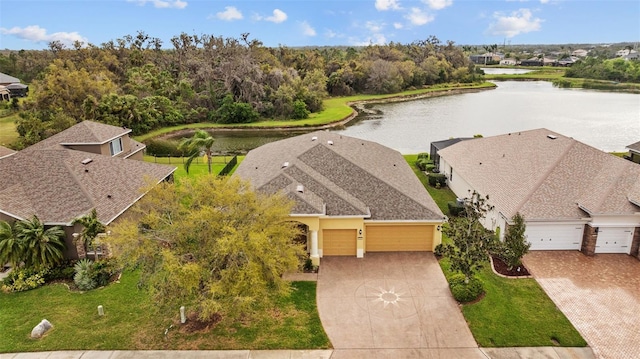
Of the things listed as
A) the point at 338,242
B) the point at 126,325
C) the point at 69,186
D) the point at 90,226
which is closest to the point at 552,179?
the point at 338,242

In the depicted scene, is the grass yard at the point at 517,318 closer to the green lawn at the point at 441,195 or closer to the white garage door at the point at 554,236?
the white garage door at the point at 554,236

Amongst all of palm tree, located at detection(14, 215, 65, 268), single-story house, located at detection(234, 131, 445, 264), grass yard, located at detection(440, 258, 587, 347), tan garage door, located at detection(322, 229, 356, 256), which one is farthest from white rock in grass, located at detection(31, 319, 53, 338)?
grass yard, located at detection(440, 258, 587, 347)

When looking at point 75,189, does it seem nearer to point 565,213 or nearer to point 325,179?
point 325,179

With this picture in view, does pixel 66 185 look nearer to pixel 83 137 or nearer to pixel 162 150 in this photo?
pixel 83 137

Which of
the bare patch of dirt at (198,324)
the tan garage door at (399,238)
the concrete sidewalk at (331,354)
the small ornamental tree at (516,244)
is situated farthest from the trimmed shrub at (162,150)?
the small ornamental tree at (516,244)

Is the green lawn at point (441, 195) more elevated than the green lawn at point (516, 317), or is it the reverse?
the green lawn at point (441, 195)

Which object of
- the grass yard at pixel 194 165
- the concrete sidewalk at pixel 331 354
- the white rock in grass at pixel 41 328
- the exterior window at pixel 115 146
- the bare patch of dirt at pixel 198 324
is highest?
the exterior window at pixel 115 146

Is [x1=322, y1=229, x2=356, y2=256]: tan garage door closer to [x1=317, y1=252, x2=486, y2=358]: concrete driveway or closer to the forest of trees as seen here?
[x1=317, y1=252, x2=486, y2=358]: concrete driveway
